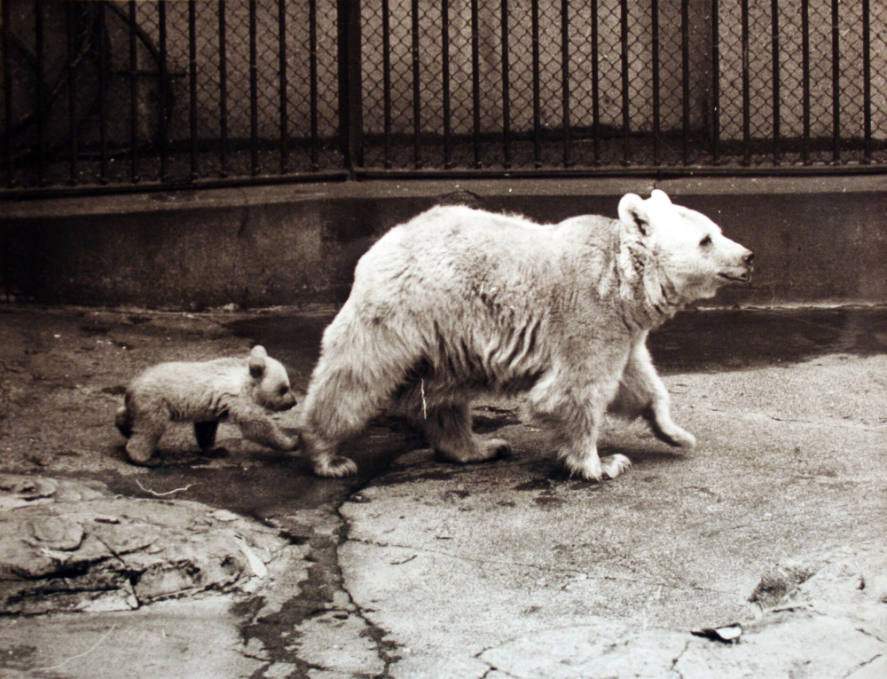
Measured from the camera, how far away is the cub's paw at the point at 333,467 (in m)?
4.89

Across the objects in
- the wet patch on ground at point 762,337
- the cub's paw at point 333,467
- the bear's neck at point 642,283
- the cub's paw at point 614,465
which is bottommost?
the cub's paw at point 333,467

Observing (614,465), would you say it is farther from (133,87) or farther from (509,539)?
(133,87)

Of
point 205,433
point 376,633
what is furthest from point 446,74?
point 376,633

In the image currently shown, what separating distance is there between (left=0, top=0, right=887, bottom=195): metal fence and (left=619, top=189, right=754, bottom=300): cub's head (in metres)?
2.76

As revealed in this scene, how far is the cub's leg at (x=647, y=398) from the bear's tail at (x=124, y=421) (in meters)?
2.10

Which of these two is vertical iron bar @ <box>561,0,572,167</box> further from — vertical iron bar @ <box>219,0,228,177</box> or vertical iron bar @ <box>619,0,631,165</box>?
vertical iron bar @ <box>219,0,228,177</box>

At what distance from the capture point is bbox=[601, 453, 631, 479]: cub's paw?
4.69 m

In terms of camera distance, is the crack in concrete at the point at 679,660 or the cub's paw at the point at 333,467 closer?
the crack in concrete at the point at 679,660

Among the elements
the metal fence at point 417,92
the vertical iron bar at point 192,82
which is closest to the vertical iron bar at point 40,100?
the metal fence at point 417,92

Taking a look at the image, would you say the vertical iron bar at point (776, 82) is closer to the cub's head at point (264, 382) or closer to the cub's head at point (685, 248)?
the cub's head at point (685, 248)

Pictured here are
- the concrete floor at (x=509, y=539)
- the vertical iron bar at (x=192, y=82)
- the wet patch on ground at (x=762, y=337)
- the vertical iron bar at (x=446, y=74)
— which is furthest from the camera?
the vertical iron bar at (x=446, y=74)

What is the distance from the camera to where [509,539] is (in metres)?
4.07

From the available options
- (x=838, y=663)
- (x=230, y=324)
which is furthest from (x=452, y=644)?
(x=230, y=324)

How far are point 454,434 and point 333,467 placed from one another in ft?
1.77
